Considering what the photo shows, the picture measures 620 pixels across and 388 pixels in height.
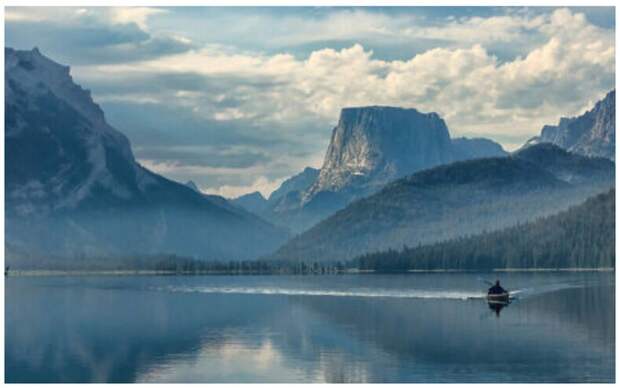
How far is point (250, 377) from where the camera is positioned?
5349 inches

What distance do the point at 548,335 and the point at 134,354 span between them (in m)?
56.0

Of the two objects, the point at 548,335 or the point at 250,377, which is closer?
the point at 250,377

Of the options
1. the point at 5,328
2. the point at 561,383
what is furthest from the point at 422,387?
the point at 5,328

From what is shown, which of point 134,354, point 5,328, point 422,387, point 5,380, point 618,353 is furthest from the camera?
point 5,328

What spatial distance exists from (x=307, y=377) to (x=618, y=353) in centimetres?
3668

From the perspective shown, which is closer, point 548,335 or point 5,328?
point 548,335

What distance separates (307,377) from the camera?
136m

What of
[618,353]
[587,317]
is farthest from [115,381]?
[587,317]

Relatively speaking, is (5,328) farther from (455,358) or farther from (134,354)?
(455,358)

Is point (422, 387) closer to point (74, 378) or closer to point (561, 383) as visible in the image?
point (561, 383)

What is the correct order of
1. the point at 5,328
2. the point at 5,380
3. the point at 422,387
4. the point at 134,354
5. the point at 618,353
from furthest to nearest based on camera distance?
the point at 5,328, the point at 134,354, the point at 618,353, the point at 5,380, the point at 422,387

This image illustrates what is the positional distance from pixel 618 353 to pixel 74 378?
61.6 meters

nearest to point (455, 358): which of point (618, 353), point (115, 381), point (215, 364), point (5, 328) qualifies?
point (618, 353)

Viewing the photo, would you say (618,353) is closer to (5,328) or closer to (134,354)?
(134,354)
